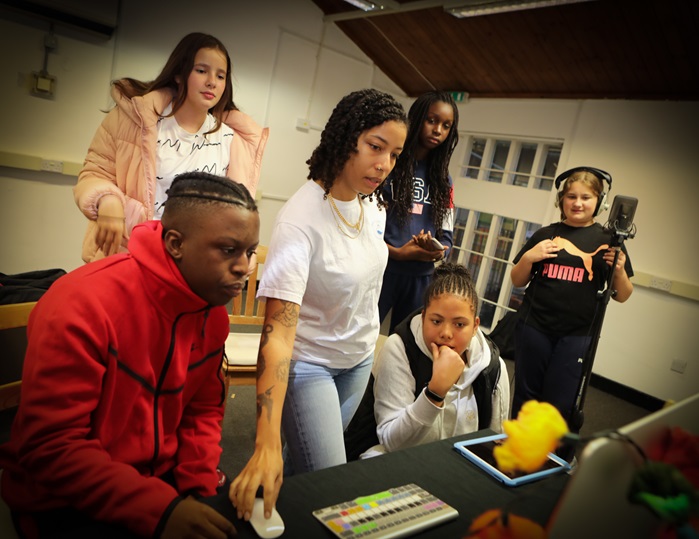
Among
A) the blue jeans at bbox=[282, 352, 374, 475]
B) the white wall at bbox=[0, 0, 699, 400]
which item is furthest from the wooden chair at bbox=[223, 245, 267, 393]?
the white wall at bbox=[0, 0, 699, 400]

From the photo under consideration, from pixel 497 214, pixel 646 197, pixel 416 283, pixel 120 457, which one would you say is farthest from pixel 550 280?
pixel 497 214

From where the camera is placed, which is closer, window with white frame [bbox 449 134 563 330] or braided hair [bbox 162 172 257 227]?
braided hair [bbox 162 172 257 227]

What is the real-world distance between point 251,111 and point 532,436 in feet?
16.1

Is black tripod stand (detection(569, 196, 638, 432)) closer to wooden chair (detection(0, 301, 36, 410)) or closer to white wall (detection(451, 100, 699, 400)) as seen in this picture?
wooden chair (detection(0, 301, 36, 410))

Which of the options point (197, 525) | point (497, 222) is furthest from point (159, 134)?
point (497, 222)

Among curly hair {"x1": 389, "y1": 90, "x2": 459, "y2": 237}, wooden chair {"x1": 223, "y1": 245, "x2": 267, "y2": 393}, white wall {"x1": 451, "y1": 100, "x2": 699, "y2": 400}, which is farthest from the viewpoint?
white wall {"x1": 451, "y1": 100, "x2": 699, "y2": 400}

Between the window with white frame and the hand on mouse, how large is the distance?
4.66m

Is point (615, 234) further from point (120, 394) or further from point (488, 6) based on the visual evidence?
point (488, 6)

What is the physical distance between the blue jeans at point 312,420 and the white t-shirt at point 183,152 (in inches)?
33.5

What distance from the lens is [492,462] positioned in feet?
3.76

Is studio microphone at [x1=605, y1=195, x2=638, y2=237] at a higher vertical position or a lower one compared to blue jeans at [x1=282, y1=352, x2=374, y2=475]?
higher

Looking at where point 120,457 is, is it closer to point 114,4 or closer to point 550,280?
point 550,280

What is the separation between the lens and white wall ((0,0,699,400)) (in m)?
3.84

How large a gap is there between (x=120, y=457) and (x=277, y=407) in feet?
1.03
